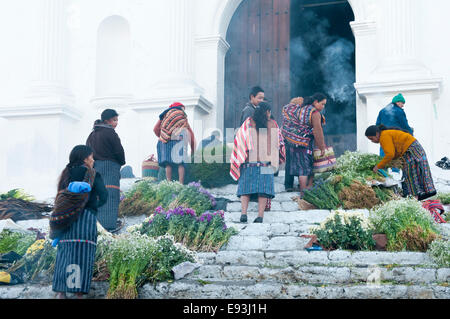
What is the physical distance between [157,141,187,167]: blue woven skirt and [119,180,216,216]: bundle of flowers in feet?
2.36

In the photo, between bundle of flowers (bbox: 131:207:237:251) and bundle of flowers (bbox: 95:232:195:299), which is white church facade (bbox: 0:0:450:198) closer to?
bundle of flowers (bbox: 131:207:237:251)

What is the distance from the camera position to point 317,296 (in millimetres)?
5215

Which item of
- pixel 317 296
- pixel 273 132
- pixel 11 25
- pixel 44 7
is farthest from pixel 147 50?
pixel 317 296

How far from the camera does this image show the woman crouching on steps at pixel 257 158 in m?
7.84

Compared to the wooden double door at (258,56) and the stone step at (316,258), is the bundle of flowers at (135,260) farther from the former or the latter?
the wooden double door at (258,56)

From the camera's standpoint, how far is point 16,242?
7074 mm

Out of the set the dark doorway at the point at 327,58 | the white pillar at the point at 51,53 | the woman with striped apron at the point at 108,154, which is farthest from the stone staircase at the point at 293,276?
the dark doorway at the point at 327,58

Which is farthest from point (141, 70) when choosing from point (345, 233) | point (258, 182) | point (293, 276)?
point (293, 276)

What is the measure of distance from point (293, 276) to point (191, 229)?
1675mm

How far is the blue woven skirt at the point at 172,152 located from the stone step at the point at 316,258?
11.2 ft

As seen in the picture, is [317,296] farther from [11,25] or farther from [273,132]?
[11,25]

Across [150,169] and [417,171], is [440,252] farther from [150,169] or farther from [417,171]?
[150,169]

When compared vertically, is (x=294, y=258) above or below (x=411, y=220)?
below

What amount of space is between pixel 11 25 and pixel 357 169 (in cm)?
1032
